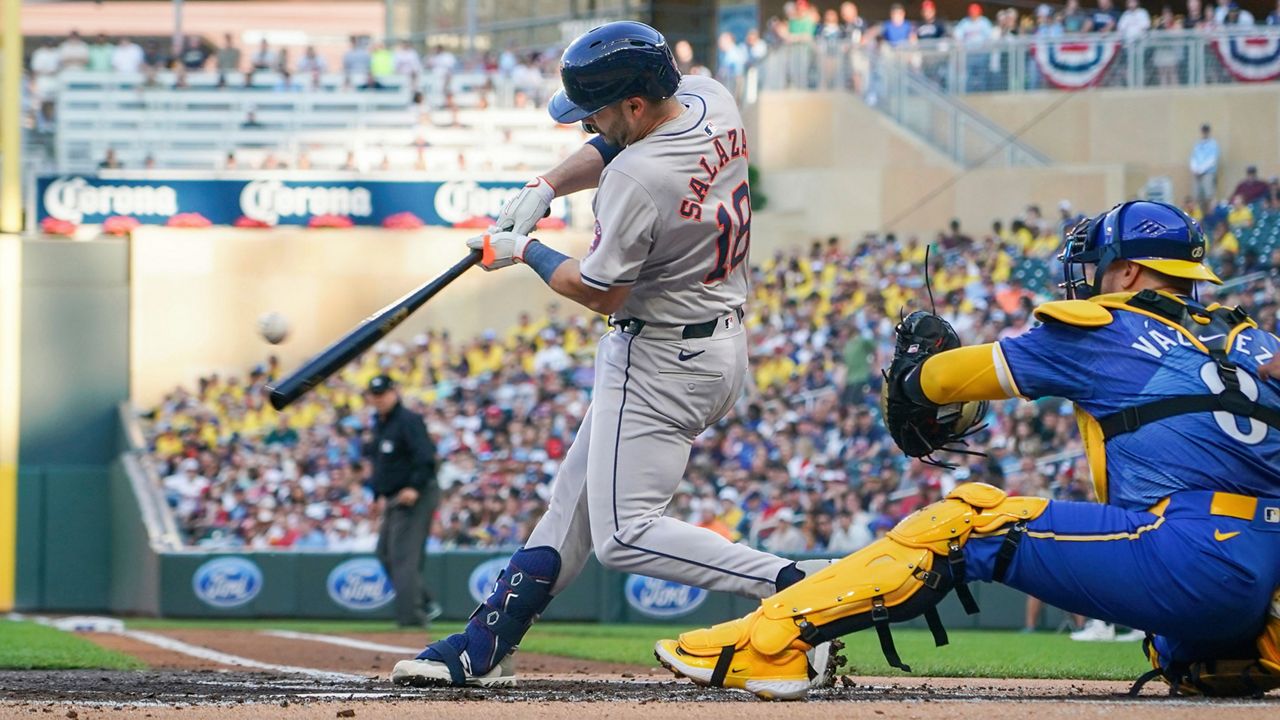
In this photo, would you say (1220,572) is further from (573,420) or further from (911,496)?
(573,420)

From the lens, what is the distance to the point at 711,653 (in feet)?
14.6

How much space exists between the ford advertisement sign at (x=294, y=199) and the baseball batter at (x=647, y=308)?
16071 millimetres

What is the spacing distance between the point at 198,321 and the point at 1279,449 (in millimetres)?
18578

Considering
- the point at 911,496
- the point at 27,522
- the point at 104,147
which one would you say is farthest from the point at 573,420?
the point at 104,147

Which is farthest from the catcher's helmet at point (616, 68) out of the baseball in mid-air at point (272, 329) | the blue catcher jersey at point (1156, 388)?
the baseball in mid-air at point (272, 329)

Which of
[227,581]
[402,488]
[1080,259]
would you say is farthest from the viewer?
[227,581]

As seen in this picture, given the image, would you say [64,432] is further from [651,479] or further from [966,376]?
[966,376]

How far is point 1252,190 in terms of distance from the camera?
56.4 feet

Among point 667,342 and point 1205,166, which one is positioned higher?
point 1205,166

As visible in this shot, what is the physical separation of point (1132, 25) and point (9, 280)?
14081 millimetres

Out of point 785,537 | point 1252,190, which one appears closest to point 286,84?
point 1252,190

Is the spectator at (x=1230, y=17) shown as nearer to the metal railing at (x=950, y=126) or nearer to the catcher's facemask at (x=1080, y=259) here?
the metal railing at (x=950, y=126)

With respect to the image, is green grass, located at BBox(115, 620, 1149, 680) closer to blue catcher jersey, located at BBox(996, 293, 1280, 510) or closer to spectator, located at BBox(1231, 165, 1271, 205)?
blue catcher jersey, located at BBox(996, 293, 1280, 510)

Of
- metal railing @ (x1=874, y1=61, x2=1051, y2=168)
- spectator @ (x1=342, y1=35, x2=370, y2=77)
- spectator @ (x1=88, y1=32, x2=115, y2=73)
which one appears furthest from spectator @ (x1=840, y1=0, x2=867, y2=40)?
spectator @ (x1=88, y1=32, x2=115, y2=73)
